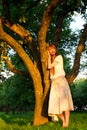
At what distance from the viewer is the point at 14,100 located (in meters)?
77.8

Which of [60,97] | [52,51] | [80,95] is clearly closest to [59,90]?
[60,97]

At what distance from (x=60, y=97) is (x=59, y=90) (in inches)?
10.2

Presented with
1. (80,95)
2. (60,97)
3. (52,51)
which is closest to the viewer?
(52,51)

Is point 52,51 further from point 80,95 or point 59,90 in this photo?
point 80,95

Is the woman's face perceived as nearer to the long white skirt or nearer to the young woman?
the young woman

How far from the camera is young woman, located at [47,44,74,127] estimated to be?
15.4 metres

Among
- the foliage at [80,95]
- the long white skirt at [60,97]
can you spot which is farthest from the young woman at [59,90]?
the foliage at [80,95]

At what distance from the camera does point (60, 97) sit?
15500mm

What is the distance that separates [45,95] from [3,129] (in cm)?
349

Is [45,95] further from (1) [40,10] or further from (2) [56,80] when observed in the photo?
(1) [40,10]

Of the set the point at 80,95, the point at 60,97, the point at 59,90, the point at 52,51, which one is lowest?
the point at 60,97

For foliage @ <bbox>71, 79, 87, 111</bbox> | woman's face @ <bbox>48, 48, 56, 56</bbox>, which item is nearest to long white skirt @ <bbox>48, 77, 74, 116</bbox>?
woman's face @ <bbox>48, 48, 56, 56</bbox>

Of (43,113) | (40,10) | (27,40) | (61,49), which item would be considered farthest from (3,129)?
(61,49)

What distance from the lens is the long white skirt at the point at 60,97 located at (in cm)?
1540
